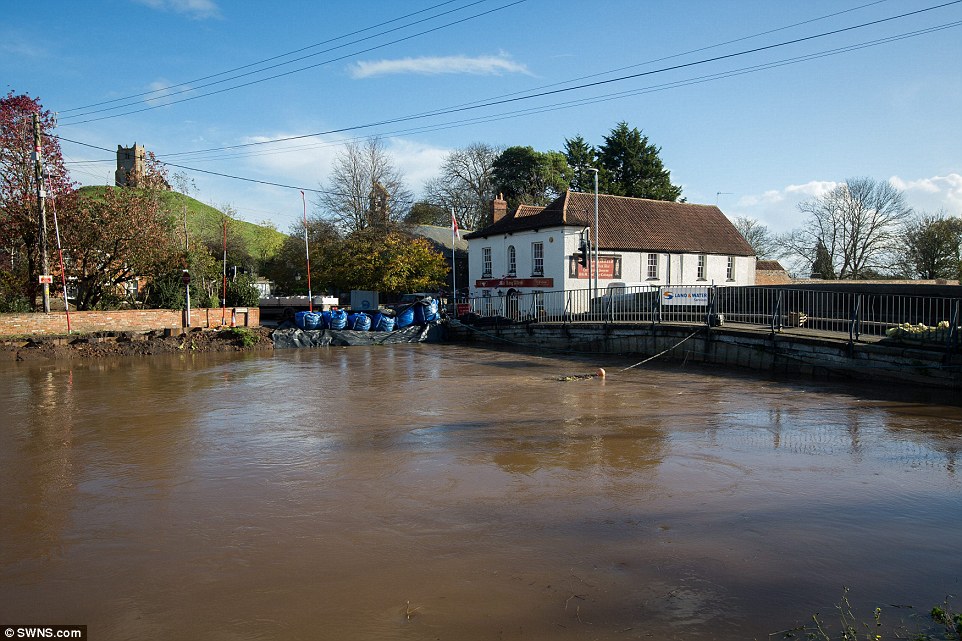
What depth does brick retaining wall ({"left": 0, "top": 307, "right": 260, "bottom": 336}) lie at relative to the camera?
869 inches

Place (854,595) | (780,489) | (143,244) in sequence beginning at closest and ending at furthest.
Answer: (854,595) < (780,489) < (143,244)

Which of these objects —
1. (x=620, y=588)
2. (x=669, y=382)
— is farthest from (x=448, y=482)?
(x=669, y=382)

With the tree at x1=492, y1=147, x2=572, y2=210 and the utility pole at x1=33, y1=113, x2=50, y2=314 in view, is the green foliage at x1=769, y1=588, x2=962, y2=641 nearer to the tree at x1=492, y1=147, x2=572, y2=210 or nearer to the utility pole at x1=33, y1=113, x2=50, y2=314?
the utility pole at x1=33, y1=113, x2=50, y2=314

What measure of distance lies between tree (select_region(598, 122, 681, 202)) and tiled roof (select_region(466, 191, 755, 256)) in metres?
12.2

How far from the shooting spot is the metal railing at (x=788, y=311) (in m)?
15.5

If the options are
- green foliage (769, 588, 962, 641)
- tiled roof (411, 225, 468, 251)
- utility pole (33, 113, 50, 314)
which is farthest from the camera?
tiled roof (411, 225, 468, 251)

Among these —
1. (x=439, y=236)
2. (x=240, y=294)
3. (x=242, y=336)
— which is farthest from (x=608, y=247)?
(x=439, y=236)

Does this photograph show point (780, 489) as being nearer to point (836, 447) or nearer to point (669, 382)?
point (836, 447)

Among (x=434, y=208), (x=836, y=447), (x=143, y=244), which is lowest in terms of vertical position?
(x=836, y=447)

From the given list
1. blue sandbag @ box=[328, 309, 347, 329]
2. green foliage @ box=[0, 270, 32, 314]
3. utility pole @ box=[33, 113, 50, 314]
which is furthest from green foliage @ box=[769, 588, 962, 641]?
green foliage @ box=[0, 270, 32, 314]

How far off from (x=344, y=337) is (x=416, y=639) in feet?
77.6

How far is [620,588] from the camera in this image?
475 cm

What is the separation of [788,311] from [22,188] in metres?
28.5

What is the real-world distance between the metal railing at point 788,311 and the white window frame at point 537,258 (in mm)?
5104
